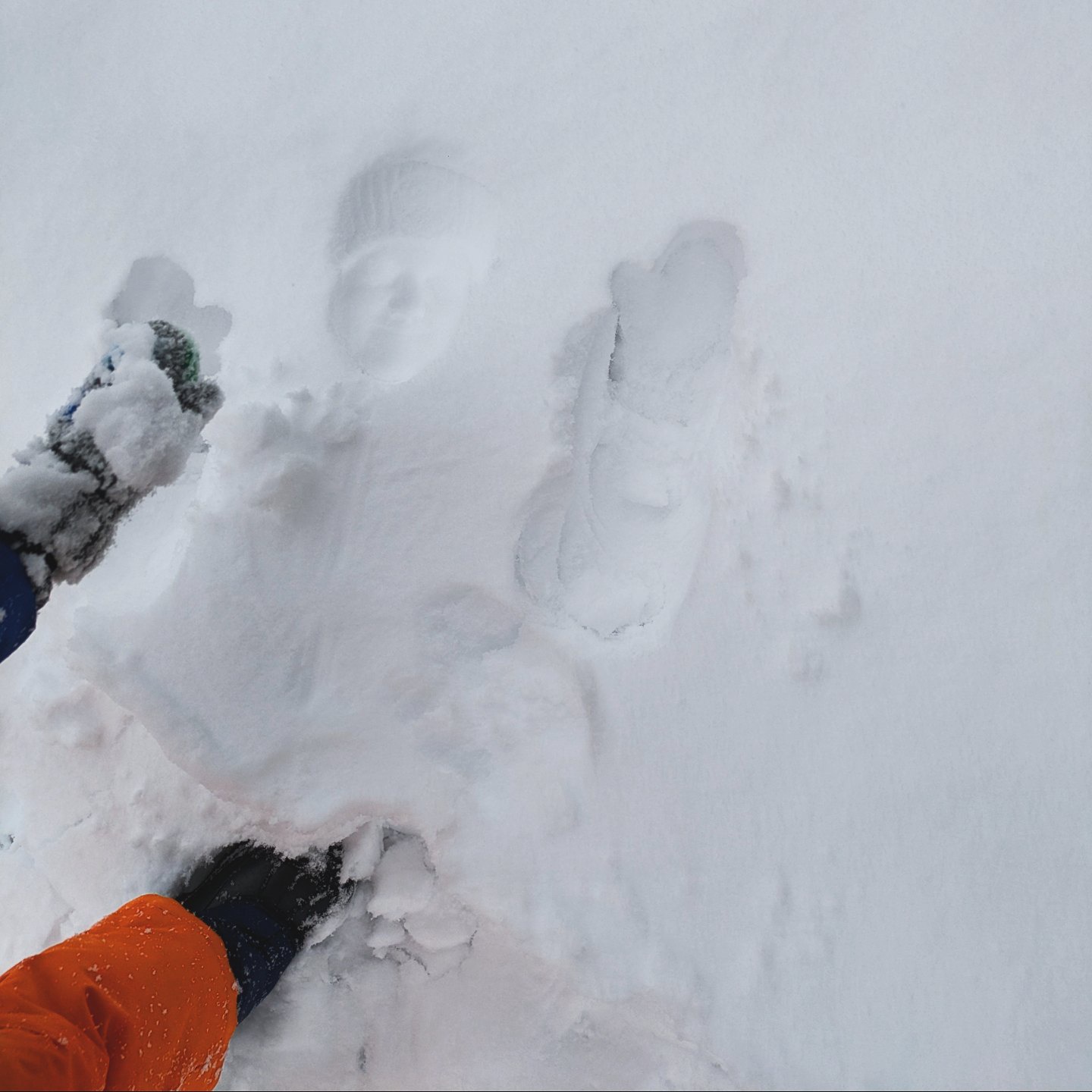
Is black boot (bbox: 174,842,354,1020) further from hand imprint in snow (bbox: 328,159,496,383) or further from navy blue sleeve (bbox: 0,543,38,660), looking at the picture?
hand imprint in snow (bbox: 328,159,496,383)

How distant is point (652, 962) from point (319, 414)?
35.9 inches

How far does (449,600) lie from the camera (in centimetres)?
115

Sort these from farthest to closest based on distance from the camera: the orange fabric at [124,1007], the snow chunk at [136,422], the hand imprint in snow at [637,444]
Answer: the hand imprint in snow at [637,444] < the snow chunk at [136,422] < the orange fabric at [124,1007]

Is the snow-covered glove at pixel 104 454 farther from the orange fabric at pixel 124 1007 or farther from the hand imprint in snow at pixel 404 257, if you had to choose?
the orange fabric at pixel 124 1007

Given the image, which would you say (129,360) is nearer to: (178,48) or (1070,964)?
(178,48)

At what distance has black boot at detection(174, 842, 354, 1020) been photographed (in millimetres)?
1211

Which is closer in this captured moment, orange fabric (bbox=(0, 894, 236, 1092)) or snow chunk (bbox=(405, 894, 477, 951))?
orange fabric (bbox=(0, 894, 236, 1092))

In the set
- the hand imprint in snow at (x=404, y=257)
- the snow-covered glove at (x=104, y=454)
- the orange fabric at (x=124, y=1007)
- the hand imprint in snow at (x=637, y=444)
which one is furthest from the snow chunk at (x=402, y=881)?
the hand imprint in snow at (x=404, y=257)

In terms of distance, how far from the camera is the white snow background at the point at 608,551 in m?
1.06

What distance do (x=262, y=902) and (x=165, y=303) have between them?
39.7 inches

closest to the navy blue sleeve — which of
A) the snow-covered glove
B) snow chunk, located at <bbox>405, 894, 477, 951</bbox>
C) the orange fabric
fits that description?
the snow-covered glove

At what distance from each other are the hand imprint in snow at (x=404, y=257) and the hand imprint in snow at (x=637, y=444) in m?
0.23

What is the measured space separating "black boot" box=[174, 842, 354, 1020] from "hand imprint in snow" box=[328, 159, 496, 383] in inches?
33.4

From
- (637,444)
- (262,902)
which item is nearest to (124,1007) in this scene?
(262,902)
